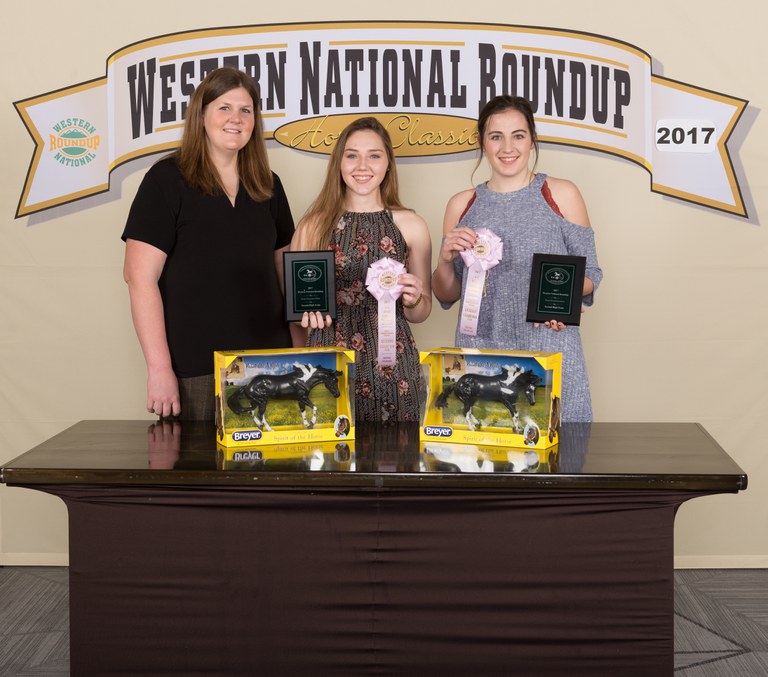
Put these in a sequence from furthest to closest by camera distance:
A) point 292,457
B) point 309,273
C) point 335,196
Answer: point 335,196
point 309,273
point 292,457

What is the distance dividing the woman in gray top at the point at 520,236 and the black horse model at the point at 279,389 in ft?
2.18

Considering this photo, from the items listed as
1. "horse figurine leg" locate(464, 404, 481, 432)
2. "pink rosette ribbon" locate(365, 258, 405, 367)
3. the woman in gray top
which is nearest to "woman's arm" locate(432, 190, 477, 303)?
the woman in gray top

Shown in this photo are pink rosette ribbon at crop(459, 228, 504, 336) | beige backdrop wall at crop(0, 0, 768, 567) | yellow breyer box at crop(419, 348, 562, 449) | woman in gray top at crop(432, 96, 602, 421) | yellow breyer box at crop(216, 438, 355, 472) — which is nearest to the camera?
yellow breyer box at crop(216, 438, 355, 472)

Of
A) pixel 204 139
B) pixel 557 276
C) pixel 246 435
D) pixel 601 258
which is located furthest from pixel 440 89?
pixel 246 435

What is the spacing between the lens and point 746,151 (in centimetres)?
349

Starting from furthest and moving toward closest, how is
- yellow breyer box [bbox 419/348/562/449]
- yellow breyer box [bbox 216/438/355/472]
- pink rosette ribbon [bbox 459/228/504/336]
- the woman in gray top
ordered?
1. the woman in gray top
2. pink rosette ribbon [bbox 459/228/504/336]
3. yellow breyer box [bbox 419/348/562/449]
4. yellow breyer box [bbox 216/438/355/472]

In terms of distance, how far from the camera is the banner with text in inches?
136

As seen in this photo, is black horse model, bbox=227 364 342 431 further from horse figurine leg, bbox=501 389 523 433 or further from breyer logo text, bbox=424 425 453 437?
horse figurine leg, bbox=501 389 523 433

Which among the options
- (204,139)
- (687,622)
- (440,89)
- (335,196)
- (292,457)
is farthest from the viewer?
(440,89)

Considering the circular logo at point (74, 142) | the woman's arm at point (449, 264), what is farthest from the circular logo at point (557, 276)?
the circular logo at point (74, 142)

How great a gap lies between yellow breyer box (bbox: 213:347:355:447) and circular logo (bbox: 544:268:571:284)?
0.67 m

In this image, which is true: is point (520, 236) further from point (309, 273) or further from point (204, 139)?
point (204, 139)

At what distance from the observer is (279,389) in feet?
6.88

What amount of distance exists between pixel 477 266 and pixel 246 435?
2.80 ft
